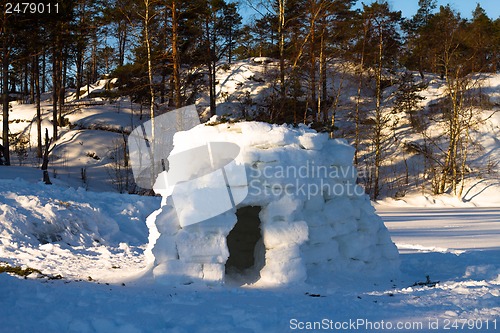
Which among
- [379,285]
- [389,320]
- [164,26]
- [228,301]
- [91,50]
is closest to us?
[389,320]

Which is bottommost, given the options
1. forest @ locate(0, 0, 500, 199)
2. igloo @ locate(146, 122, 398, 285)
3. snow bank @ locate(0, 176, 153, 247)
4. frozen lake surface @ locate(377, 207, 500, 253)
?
frozen lake surface @ locate(377, 207, 500, 253)

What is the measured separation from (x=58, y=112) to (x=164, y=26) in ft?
38.1

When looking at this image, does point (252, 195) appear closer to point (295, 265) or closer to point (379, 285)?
point (295, 265)

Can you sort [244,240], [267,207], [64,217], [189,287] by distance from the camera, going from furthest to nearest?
[64,217]
[244,240]
[267,207]
[189,287]

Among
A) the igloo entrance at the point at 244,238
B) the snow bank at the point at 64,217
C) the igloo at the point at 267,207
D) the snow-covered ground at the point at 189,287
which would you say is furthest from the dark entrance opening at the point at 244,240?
the snow bank at the point at 64,217

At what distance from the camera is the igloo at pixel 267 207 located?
18.0 ft

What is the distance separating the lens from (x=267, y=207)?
576cm

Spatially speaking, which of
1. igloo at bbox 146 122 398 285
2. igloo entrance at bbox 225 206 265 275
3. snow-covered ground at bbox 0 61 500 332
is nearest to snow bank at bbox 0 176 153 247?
snow-covered ground at bbox 0 61 500 332

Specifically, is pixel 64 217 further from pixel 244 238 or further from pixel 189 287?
pixel 189 287

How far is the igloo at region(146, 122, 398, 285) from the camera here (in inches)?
216

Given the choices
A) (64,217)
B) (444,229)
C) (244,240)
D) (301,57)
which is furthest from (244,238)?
(301,57)

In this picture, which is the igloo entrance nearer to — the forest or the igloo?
the igloo

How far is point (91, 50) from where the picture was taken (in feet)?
110

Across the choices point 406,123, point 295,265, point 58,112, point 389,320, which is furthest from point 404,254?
point 58,112
